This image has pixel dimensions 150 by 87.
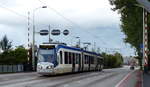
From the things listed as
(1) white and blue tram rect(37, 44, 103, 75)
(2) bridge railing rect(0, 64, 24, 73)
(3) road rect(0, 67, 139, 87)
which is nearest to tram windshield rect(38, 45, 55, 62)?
(1) white and blue tram rect(37, 44, 103, 75)

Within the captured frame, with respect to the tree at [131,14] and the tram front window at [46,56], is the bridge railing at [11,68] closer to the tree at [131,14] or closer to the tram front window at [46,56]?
the tree at [131,14]

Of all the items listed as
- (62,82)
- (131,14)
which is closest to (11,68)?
(131,14)

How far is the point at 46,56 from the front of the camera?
34.8 metres

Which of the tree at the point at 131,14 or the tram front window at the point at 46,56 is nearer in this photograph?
the tram front window at the point at 46,56

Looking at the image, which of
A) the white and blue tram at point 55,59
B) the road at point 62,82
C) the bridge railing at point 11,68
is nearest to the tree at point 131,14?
the white and blue tram at point 55,59

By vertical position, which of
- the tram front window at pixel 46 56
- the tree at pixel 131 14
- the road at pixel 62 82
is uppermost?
the tree at pixel 131 14

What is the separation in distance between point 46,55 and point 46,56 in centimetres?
→ 10

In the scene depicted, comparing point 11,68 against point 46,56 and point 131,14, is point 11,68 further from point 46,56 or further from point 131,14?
point 46,56

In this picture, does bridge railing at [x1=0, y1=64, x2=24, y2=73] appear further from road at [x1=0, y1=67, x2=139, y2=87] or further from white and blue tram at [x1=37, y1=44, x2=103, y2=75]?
road at [x1=0, y1=67, x2=139, y2=87]

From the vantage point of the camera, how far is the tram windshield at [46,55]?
34.7m

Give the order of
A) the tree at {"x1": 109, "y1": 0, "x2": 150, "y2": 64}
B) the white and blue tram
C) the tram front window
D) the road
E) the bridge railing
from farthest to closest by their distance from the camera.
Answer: the bridge railing → the tree at {"x1": 109, "y1": 0, "x2": 150, "y2": 64} → the tram front window → the white and blue tram → the road

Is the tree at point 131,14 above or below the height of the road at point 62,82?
above

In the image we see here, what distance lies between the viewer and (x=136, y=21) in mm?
53969

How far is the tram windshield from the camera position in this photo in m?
34.7
